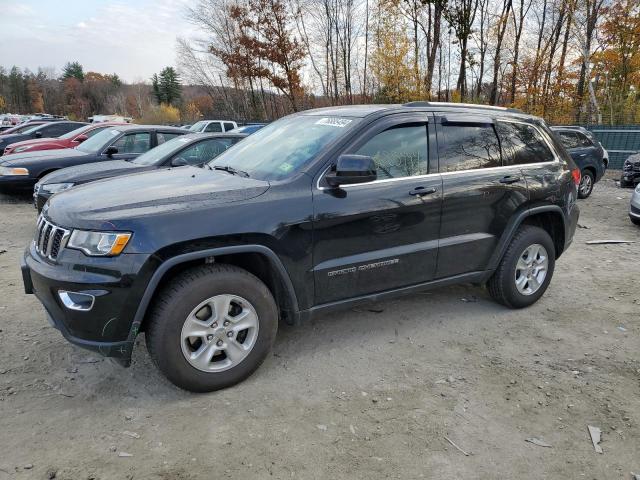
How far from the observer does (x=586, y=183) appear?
10.9 meters

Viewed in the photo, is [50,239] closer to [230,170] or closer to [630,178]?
[230,170]

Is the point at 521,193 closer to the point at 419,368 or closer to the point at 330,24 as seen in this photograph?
the point at 419,368

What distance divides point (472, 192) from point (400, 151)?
745 mm

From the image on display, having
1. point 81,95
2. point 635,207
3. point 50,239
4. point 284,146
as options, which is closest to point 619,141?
point 635,207

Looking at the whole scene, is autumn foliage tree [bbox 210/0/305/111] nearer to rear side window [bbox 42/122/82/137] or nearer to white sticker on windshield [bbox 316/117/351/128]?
rear side window [bbox 42/122/82/137]

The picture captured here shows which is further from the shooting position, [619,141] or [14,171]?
[619,141]

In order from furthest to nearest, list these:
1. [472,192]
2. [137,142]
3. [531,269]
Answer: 1. [137,142]
2. [531,269]
3. [472,192]

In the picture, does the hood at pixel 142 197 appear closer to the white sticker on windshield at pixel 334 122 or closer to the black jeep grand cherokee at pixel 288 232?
the black jeep grand cherokee at pixel 288 232

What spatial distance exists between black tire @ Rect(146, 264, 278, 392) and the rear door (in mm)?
1585

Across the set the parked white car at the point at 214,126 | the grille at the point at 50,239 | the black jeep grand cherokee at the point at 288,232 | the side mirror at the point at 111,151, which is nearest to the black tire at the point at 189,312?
the black jeep grand cherokee at the point at 288,232

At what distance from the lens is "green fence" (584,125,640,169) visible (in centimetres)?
1625

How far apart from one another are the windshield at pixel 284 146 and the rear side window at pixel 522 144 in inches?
62.5

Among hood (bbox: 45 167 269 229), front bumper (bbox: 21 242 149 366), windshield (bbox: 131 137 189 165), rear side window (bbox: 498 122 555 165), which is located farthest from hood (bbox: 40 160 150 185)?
rear side window (bbox: 498 122 555 165)

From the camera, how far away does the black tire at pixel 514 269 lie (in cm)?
415
